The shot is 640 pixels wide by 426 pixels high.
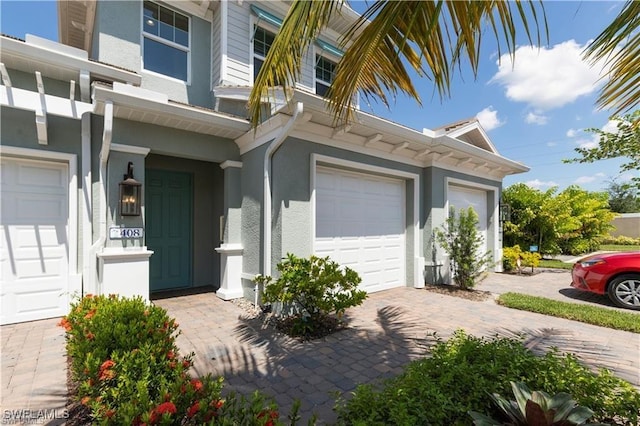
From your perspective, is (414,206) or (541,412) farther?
(414,206)

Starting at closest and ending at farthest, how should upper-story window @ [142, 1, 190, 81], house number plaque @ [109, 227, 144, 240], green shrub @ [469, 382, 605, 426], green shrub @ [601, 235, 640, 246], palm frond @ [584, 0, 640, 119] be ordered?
green shrub @ [469, 382, 605, 426], palm frond @ [584, 0, 640, 119], house number plaque @ [109, 227, 144, 240], upper-story window @ [142, 1, 190, 81], green shrub @ [601, 235, 640, 246]

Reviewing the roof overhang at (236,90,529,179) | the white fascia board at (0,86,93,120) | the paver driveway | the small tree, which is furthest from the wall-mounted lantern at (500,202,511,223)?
the white fascia board at (0,86,93,120)

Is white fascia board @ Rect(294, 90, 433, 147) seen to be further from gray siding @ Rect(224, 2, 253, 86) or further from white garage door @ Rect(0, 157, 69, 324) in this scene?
white garage door @ Rect(0, 157, 69, 324)

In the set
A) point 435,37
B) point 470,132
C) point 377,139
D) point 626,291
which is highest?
point 470,132

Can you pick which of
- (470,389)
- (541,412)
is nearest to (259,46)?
(470,389)

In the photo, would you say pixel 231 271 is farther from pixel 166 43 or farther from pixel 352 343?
pixel 166 43

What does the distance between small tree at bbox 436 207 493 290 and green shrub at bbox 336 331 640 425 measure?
479 centimetres

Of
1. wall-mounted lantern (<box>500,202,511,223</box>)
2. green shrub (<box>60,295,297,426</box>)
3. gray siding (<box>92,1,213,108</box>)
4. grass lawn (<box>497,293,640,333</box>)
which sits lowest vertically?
grass lawn (<box>497,293,640,333</box>)

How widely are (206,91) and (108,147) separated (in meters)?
3.17

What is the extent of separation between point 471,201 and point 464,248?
2630 mm

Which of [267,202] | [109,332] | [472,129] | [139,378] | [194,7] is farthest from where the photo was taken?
[472,129]

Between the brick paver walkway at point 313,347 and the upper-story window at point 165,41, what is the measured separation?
16.9ft

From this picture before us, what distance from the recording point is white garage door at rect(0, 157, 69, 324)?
449 centimetres

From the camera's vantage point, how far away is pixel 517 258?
9.41 m
